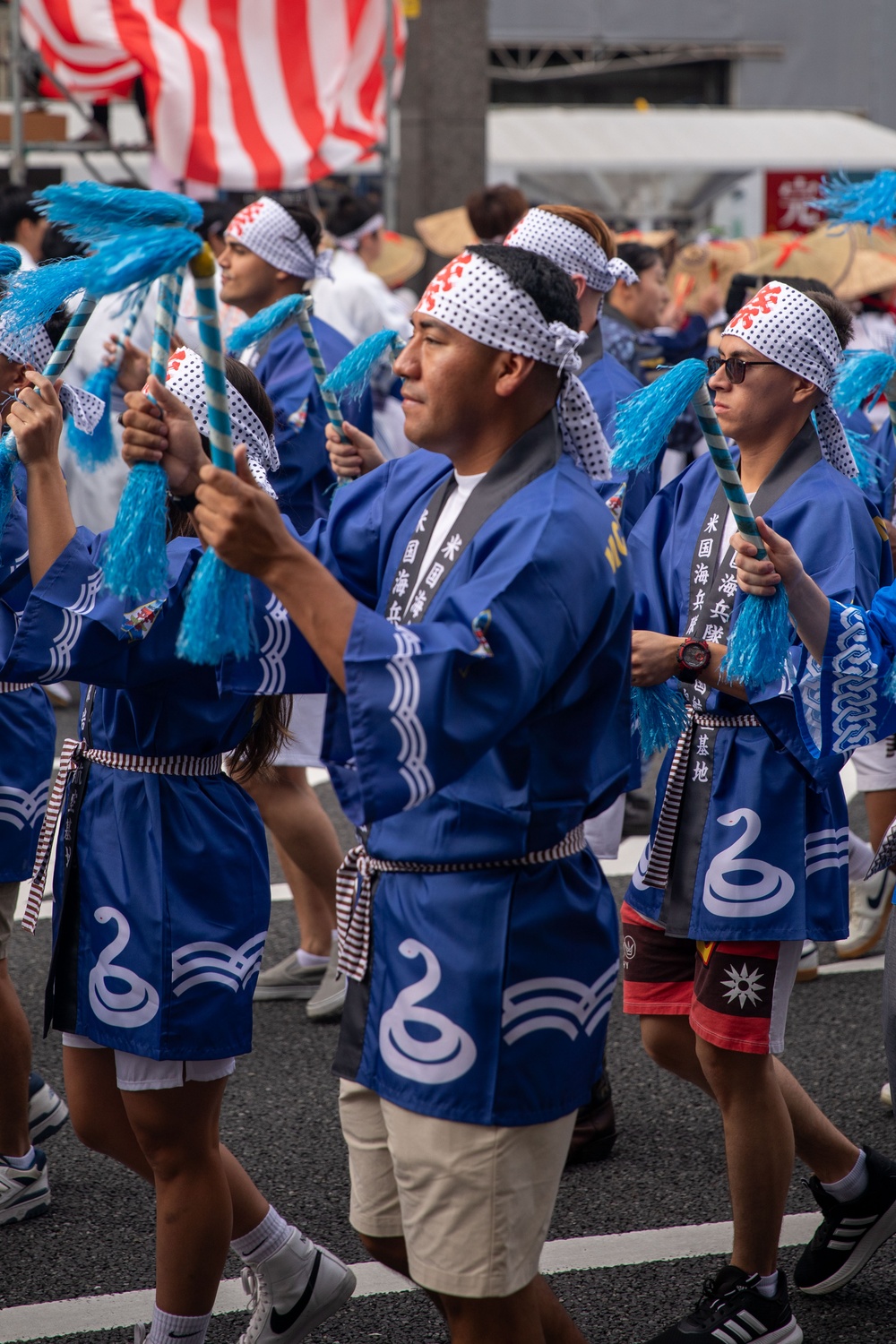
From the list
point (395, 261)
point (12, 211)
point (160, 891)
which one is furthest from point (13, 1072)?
point (395, 261)

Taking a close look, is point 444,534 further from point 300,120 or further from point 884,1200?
point 300,120

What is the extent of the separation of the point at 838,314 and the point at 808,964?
2024 millimetres

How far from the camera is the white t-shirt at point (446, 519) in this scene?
2.06 meters

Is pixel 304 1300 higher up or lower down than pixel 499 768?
lower down

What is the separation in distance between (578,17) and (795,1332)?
23244 mm

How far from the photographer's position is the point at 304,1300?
8.33 ft

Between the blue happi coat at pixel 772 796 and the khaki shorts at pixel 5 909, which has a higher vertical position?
the blue happi coat at pixel 772 796

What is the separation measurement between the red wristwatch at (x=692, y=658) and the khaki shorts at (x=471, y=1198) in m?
0.85

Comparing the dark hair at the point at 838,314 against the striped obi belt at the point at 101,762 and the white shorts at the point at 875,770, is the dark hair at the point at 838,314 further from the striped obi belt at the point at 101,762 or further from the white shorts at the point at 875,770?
the white shorts at the point at 875,770

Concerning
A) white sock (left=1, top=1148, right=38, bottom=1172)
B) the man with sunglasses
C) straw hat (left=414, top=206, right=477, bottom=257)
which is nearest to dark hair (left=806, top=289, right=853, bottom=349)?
the man with sunglasses

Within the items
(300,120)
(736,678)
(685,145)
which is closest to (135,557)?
(736,678)

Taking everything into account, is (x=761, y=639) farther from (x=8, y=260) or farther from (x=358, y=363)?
(x=8, y=260)

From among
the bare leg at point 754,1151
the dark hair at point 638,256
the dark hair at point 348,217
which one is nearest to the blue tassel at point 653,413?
the bare leg at point 754,1151

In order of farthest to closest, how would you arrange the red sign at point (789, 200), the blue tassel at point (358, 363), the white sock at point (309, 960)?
the red sign at point (789, 200), the white sock at point (309, 960), the blue tassel at point (358, 363)
